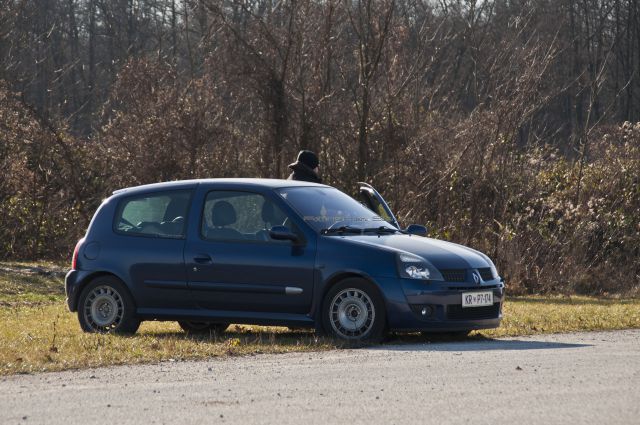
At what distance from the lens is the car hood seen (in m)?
12.6

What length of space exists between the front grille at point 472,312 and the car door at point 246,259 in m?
1.38

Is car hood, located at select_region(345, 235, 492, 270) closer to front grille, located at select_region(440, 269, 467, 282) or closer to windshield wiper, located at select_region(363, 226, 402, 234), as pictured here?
front grille, located at select_region(440, 269, 467, 282)

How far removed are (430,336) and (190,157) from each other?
13850 millimetres

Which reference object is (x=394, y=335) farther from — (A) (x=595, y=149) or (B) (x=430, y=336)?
(A) (x=595, y=149)

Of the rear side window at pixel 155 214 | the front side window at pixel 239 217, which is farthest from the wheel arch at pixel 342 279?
the rear side window at pixel 155 214

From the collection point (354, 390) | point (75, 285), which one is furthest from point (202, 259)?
point (354, 390)

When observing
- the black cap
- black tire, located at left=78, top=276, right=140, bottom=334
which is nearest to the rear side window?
black tire, located at left=78, top=276, right=140, bottom=334

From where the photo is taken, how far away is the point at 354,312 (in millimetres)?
12531

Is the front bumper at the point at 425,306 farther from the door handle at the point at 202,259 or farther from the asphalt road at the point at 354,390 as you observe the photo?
the door handle at the point at 202,259

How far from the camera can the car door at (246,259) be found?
12.8 metres

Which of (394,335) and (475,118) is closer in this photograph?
(394,335)

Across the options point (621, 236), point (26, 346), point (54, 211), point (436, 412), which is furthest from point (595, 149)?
point (436, 412)

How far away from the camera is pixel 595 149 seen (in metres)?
30.0

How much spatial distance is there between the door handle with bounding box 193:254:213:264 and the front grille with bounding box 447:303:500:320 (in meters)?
2.47
